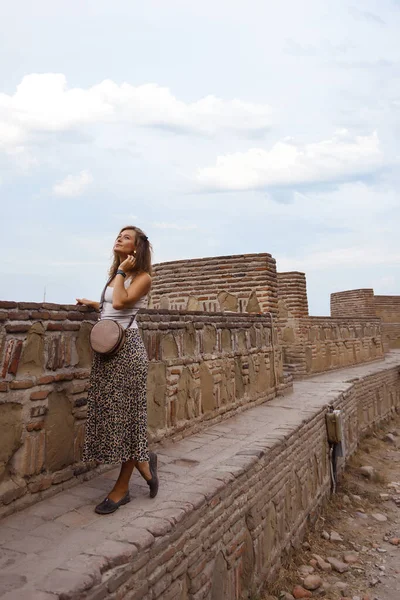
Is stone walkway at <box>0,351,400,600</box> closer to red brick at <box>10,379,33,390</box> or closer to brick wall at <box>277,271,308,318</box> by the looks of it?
red brick at <box>10,379,33,390</box>

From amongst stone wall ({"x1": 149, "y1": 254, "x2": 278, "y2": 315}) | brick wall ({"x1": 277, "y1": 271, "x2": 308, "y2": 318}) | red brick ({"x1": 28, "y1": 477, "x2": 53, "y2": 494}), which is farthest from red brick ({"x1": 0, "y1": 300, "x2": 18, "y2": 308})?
brick wall ({"x1": 277, "y1": 271, "x2": 308, "y2": 318})

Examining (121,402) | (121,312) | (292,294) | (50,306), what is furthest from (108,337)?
(292,294)

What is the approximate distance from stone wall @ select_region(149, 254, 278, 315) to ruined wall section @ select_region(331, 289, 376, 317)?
10.2 metres

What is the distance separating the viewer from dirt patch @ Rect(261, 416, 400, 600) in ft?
12.2

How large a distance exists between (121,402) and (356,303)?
15.1 meters

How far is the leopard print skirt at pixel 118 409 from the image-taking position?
8.13 ft

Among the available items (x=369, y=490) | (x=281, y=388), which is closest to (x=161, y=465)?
(x=281, y=388)

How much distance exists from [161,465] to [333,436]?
331cm

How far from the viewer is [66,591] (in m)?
1.63

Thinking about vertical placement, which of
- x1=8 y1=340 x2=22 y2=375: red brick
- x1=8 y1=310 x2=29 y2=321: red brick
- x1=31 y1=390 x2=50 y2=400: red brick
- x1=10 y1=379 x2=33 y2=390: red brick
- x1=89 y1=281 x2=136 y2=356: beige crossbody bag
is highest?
x1=8 y1=310 x2=29 y2=321: red brick

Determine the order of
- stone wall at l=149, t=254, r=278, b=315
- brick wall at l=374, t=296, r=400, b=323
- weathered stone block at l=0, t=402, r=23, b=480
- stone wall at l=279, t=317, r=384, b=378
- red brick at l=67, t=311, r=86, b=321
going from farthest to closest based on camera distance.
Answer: brick wall at l=374, t=296, r=400, b=323 < stone wall at l=279, t=317, r=384, b=378 < stone wall at l=149, t=254, r=278, b=315 < red brick at l=67, t=311, r=86, b=321 < weathered stone block at l=0, t=402, r=23, b=480

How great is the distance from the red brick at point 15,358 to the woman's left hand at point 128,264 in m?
0.68

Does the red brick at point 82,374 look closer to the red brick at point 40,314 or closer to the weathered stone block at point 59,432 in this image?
the weathered stone block at point 59,432

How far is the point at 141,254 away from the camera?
2.69 m
